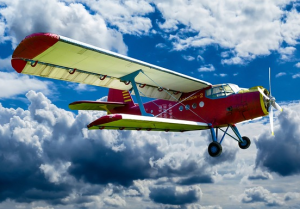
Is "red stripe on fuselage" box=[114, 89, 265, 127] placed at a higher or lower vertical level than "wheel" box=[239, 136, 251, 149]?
higher

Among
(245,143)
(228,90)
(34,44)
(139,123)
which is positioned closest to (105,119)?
(139,123)

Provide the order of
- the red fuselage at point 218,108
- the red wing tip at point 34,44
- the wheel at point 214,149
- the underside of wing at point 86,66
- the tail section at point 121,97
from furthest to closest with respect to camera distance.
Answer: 1. the tail section at point 121,97
2. the wheel at point 214,149
3. the red fuselage at point 218,108
4. the underside of wing at point 86,66
5. the red wing tip at point 34,44

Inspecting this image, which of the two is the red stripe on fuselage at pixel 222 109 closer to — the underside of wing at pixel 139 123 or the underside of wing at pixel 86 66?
the underside of wing at pixel 139 123

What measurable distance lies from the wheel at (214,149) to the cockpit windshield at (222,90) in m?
2.25

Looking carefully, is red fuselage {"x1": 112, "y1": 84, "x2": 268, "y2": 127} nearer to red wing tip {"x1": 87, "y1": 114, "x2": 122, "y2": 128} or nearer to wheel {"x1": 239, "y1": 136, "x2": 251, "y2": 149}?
wheel {"x1": 239, "y1": 136, "x2": 251, "y2": 149}

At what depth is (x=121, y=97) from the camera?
1859 cm

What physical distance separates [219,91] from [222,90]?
150mm

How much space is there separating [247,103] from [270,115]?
1.54 meters

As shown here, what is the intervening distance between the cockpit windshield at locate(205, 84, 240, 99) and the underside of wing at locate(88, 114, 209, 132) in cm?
154

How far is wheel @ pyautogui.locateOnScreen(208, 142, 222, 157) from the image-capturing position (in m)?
14.1

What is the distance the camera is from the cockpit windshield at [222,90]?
14375 millimetres

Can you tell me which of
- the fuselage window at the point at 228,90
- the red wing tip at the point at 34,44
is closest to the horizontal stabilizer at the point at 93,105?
the red wing tip at the point at 34,44

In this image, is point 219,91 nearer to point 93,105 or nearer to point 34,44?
point 93,105

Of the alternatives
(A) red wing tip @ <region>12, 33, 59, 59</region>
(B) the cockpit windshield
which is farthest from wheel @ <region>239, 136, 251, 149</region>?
(A) red wing tip @ <region>12, 33, 59, 59</region>
